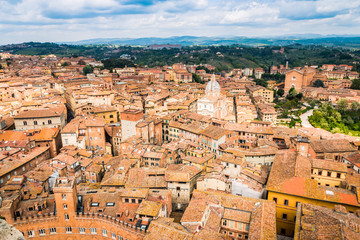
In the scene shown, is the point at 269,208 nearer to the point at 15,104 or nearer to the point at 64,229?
the point at 64,229

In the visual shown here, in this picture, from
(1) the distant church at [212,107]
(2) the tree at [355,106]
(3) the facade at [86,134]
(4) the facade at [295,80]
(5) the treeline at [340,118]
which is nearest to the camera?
(3) the facade at [86,134]

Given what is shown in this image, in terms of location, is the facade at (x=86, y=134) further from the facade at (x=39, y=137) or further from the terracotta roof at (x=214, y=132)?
the terracotta roof at (x=214, y=132)

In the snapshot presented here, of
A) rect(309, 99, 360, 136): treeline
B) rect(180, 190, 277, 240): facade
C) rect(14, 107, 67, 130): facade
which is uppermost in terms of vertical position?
rect(14, 107, 67, 130): facade

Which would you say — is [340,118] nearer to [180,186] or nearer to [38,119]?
[180,186]

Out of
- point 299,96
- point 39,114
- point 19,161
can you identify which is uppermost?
point 39,114

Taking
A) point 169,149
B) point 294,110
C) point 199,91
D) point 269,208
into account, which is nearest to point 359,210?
point 269,208

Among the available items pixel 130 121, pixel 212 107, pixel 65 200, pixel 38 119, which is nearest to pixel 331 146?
pixel 212 107

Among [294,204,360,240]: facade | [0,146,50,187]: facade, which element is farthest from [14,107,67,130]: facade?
[294,204,360,240]: facade

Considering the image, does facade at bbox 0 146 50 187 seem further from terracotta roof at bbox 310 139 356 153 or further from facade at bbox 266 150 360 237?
terracotta roof at bbox 310 139 356 153

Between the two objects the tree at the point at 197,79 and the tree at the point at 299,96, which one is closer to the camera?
the tree at the point at 299,96

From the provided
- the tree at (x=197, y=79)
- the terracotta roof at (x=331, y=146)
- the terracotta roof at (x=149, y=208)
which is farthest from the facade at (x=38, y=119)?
the tree at (x=197, y=79)

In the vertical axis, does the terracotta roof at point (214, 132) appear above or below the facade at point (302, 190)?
above
